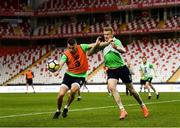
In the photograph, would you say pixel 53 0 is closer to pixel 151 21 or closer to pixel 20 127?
pixel 151 21

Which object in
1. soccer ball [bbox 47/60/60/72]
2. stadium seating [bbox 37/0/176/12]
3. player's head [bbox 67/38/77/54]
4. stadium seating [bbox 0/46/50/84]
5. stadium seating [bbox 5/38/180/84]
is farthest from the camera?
stadium seating [bbox 37/0/176/12]

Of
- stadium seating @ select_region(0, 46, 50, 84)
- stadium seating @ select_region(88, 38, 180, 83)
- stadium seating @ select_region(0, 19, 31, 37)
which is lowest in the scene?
stadium seating @ select_region(0, 46, 50, 84)

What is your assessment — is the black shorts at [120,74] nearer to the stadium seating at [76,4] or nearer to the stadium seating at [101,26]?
the stadium seating at [101,26]

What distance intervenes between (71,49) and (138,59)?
44.1 metres

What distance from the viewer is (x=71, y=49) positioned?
16172mm

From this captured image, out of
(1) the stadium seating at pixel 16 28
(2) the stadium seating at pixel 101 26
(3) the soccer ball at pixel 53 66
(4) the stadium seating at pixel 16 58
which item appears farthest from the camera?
(1) the stadium seating at pixel 16 28

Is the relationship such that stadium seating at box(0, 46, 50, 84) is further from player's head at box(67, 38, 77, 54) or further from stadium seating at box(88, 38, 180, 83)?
player's head at box(67, 38, 77, 54)

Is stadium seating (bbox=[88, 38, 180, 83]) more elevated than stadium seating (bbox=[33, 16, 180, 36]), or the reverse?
stadium seating (bbox=[33, 16, 180, 36])

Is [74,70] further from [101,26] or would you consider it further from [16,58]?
[101,26]

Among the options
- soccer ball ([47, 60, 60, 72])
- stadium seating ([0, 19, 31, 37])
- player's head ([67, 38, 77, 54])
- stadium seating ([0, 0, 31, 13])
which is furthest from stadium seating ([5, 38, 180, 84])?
soccer ball ([47, 60, 60, 72])

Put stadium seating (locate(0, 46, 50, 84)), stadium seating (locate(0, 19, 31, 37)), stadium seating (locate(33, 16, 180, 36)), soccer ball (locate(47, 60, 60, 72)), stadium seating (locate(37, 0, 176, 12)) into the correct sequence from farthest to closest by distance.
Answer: stadium seating (locate(0, 19, 31, 37)), stadium seating (locate(37, 0, 176, 12)), stadium seating (locate(0, 46, 50, 84)), stadium seating (locate(33, 16, 180, 36)), soccer ball (locate(47, 60, 60, 72))

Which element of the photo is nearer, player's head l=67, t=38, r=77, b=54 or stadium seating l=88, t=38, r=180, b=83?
player's head l=67, t=38, r=77, b=54

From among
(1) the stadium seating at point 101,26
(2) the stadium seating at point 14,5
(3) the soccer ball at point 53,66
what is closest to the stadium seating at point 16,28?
(1) the stadium seating at point 101,26

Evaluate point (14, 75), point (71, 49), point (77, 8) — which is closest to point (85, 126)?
point (71, 49)
